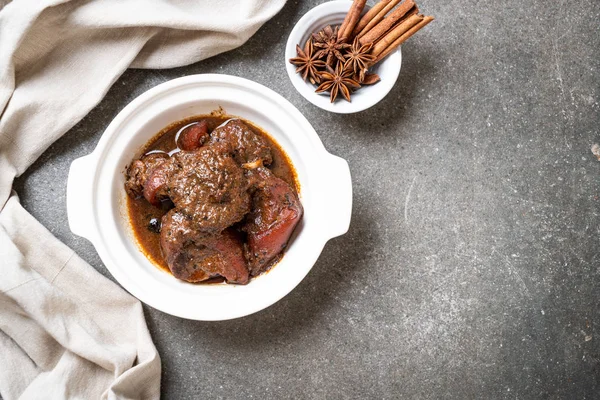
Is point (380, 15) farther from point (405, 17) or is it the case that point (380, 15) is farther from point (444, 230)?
point (444, 230)

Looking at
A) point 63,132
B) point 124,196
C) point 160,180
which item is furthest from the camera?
point 63,132

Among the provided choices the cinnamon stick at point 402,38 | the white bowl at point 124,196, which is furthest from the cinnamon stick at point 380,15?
the white bowl at point 124,196

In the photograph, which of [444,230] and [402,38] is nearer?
[402,38]

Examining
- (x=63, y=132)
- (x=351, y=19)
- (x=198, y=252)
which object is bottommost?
(x=198, y=252)

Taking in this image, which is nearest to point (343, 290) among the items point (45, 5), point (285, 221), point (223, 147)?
point (285, 221)

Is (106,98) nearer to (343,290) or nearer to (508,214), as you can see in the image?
(343,290)

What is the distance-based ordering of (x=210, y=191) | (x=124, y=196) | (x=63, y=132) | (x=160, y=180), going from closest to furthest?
(x=210, y=191) → (x=160, y=180) → (x=124, y=196) → (x=63, y=132)

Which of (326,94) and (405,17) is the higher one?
(405,17)

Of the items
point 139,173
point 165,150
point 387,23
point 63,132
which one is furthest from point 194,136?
point 387,23
